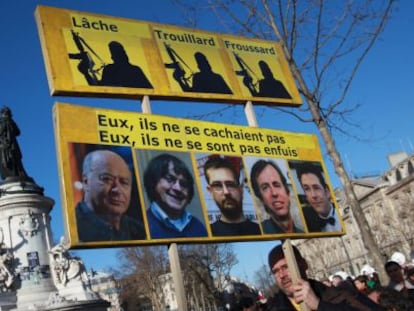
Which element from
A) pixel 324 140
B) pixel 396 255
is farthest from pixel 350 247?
pixel 324 140

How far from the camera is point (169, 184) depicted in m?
4.94

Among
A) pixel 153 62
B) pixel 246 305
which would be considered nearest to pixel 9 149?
pixel 246 305

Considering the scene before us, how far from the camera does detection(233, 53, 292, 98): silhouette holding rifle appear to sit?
6.47m

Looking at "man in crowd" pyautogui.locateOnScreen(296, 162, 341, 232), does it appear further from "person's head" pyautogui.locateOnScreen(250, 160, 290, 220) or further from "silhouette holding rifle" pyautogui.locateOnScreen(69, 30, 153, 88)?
"silhouette holding rifle" pyautogui.locateOnScreen(69, 30, 153, 88)

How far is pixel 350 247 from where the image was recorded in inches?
3076

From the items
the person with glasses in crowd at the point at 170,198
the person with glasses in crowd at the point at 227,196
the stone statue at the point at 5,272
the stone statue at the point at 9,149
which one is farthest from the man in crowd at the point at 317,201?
the stone statue at the point at 9,149

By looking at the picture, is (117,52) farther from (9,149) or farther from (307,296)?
(9,149)

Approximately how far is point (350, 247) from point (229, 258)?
3969 centimetres

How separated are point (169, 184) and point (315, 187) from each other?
6.55ft

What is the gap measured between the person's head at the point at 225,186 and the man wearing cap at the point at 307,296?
2.61 feet

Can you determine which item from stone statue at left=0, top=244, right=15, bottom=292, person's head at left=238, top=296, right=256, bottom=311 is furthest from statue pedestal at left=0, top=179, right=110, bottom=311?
person's head at left=238, top=296, right=256, bottom=311

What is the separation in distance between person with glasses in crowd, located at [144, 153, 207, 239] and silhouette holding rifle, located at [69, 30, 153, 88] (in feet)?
3.37

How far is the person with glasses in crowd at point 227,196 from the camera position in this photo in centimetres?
510

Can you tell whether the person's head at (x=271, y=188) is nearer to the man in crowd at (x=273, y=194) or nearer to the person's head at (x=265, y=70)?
the man in crowd at (x=273, y=194)
